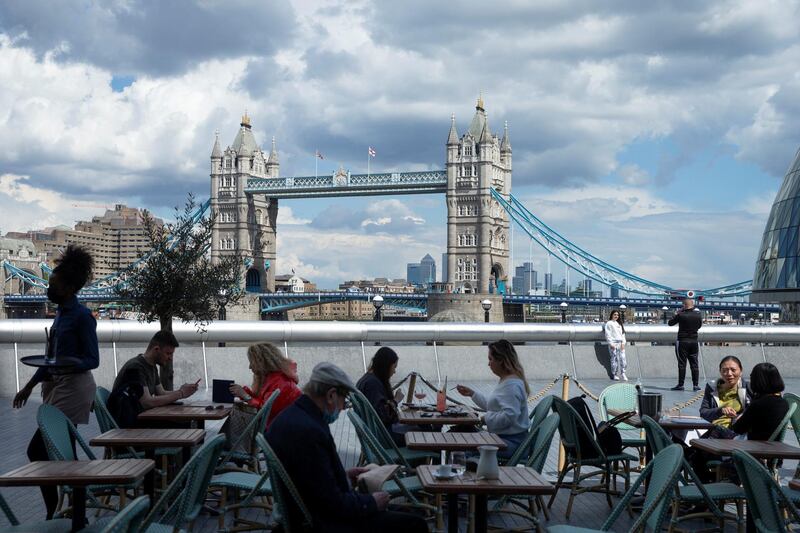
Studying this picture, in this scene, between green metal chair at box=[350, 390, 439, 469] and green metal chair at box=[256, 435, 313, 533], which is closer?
green metal chair at box=[256, 435, 313, 533]

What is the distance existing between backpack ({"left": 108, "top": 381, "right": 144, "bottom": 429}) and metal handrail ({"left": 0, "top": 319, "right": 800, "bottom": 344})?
6.37 meters

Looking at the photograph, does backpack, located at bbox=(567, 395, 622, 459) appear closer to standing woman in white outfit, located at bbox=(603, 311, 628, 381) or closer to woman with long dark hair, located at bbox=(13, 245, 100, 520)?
woman with long dark hair, located at bbox=(13, 245, 100, 520)

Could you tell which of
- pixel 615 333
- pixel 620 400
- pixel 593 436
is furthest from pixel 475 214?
pixel 593 436

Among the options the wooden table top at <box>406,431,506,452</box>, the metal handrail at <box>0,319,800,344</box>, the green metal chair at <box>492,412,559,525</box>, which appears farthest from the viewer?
the metal handrail at <box>0,319,800,344</box>

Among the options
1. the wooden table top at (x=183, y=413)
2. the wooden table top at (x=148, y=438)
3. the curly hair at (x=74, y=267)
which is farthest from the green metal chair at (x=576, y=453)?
the curly hair at (x=74, y=267)

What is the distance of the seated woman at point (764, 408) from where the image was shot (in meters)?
5.73

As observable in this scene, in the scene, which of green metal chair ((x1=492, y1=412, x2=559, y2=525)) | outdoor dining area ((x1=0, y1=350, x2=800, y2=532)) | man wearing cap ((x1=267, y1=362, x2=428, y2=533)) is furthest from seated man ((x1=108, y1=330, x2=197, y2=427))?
man wearing cap ((x1=267, y1=362, x2=428, y2=533))

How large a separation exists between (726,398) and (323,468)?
4.30 meters

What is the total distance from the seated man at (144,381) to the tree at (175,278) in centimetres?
321

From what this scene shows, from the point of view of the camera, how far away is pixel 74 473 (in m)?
4.13

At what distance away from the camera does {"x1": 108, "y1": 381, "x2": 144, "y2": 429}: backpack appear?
6.06m

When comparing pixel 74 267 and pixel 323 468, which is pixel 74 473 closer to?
pixel 323 468

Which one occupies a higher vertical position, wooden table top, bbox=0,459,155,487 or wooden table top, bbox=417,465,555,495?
wooden table top, bbox=0,459,155,487

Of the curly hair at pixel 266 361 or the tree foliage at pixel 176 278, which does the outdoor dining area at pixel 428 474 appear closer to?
the curly hair at pixel 266 361
